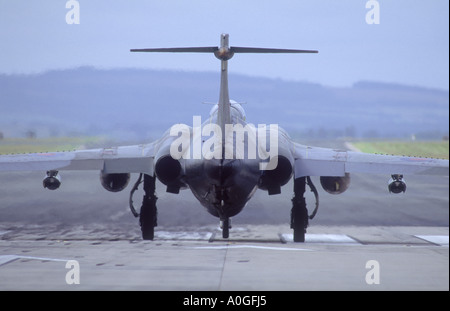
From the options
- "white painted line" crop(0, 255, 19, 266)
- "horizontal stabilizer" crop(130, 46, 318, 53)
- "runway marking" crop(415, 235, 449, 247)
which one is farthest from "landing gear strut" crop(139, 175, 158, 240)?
"runway marking" crop(415, 235, 449, 247)

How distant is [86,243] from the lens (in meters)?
16.6

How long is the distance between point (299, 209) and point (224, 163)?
20.4 feet

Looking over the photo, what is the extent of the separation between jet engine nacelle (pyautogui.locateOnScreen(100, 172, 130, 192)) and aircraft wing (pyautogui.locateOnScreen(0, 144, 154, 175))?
3.25 ft

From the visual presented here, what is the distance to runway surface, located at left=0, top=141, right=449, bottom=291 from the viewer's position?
1046 centimetres

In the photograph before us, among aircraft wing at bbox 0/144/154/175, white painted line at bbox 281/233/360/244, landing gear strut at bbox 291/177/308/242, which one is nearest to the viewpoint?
aircraft wing at bbox 0/144/154/175

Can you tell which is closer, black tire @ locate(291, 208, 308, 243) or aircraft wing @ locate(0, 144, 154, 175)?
aircraft wing @ locate(0, 144, 154, 175)

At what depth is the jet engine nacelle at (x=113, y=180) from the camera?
15.6 metres

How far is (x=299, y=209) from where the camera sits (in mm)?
15750

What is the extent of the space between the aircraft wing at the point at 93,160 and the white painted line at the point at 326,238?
20.5 ft

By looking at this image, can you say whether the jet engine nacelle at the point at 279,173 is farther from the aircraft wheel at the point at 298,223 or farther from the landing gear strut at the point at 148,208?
the landing gear strut at the point at 148,208

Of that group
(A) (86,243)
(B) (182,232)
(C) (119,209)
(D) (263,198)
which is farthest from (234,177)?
(D) (263,198)

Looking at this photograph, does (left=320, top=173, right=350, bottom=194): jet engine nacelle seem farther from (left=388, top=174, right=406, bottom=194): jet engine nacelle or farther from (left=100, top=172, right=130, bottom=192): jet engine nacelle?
(left=100, top=172, right=130, bottom=192): jet engine nacelle

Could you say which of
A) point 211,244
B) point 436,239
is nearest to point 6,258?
point 211,244

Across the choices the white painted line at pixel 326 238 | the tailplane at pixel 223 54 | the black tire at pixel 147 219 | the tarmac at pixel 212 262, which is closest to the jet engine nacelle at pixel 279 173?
the tarmac at pixel 212 262
